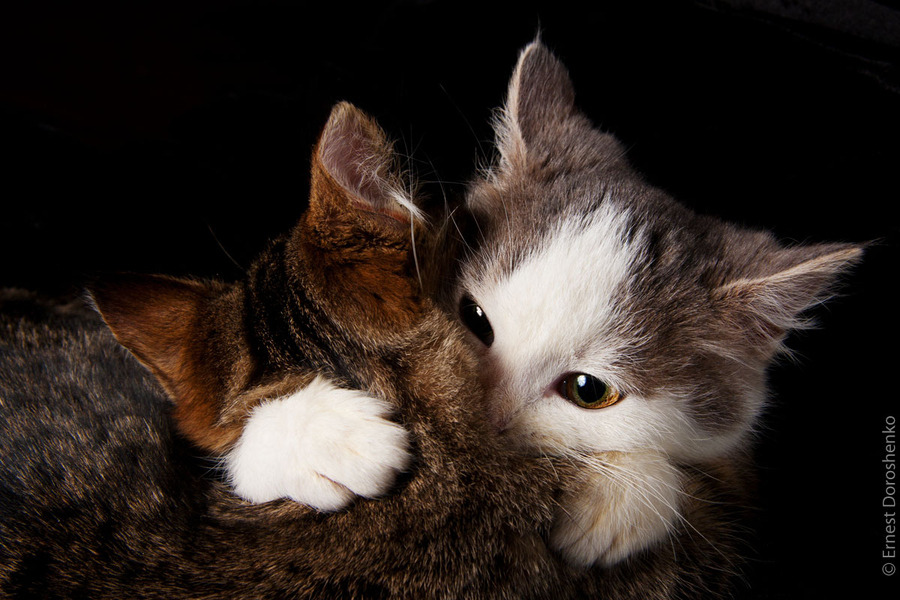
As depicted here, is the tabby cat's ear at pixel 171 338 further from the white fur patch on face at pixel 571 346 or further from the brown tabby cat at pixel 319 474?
the white fur patch on face at pixel 571 346

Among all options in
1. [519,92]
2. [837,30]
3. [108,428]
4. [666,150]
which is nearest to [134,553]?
[108,428]

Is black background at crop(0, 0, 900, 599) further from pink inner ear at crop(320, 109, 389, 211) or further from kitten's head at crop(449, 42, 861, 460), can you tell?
pink inner ear at crop(320, 109, 389, 211)

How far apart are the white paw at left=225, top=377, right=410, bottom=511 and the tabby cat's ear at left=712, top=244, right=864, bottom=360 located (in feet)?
1.95

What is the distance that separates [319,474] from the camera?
68 cm

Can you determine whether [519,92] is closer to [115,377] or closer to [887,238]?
[887,238]

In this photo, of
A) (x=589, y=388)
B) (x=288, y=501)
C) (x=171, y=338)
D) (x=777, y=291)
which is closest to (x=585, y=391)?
(x=589, y=388)

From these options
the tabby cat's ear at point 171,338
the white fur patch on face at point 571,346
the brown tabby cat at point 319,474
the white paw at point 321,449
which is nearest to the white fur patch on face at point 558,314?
the white fur patch on face at point 571,346

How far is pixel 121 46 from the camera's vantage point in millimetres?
1200

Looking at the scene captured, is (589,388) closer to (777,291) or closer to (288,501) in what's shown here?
(777,291)

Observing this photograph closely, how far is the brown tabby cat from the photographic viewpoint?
0.72 metres

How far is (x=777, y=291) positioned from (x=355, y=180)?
674 mm

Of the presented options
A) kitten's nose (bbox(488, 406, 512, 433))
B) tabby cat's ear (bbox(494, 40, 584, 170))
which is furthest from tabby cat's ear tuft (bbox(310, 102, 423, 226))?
tabby cat's ear (bbox(494, 40, 584, 170))

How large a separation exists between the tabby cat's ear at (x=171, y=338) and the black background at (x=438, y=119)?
329mm

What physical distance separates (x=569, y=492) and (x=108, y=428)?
2.27ft
